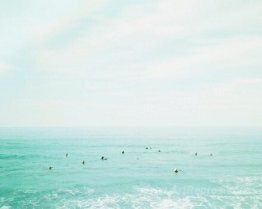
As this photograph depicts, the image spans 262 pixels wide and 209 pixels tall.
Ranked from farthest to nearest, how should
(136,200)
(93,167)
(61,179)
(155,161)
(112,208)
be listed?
(155,161) < (93,167) < (61,179) < (136,200) < (112,208)

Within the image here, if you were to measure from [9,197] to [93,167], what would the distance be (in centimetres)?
3403

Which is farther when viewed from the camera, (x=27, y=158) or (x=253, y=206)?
(x=27, y=158)

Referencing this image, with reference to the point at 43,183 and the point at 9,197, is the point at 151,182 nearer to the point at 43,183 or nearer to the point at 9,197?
the point at 43,183

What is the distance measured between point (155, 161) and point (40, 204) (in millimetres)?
52659

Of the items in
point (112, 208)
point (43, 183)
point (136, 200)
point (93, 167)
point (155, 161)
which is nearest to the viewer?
point (112, 208)

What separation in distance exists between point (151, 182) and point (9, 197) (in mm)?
27909

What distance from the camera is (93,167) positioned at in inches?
3376

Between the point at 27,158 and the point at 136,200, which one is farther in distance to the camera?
the point at 27,158

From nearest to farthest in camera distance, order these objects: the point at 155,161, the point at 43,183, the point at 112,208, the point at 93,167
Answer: the point at 112,208 → the point at 43,183 → the point at 93,167 → the point at 155,161

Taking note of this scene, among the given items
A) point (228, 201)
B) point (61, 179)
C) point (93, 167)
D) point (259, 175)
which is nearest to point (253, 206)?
point (228, 201)

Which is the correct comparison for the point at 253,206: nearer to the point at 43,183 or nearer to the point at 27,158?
the point at 43,183

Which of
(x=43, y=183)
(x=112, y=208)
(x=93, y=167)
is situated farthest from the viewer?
(x=93, y=167)

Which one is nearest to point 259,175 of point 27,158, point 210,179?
point 210,179

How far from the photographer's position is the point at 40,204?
4928 centimetres
